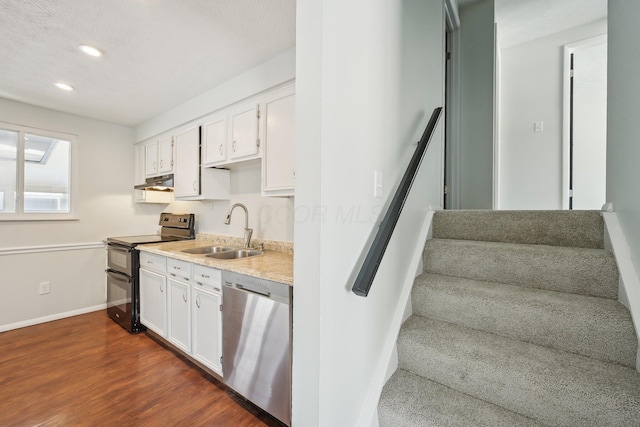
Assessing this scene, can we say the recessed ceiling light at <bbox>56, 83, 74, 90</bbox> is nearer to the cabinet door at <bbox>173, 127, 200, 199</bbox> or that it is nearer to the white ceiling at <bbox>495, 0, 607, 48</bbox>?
the cabinet door at <bbox>173, 127, 200, 199</bbox>

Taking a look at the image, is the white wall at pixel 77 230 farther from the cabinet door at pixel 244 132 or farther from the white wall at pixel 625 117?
the white wall at pixel 625 117

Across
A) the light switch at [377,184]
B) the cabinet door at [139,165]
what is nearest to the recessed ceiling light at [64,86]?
the cabinet door at [139,165]

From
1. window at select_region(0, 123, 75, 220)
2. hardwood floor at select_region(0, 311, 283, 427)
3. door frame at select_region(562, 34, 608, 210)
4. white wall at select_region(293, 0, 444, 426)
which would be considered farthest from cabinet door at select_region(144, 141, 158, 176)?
door frame at select_region(562, 34, 608, 210)

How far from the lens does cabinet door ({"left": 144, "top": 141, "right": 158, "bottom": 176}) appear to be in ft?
11.4

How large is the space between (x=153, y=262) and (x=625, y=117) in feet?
11.5

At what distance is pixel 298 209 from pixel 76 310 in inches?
157

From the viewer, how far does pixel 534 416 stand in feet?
3.56

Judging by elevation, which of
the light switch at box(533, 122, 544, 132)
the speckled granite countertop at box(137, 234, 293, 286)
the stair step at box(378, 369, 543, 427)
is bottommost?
the stair step at box(378, 369, 543, 427)

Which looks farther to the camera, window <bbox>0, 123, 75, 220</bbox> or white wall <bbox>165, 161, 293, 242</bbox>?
window <bbox>0, 123, 75, 220</bbox>

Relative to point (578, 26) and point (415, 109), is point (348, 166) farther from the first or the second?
point (578, 26)

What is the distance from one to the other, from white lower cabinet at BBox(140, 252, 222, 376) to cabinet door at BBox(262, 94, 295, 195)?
0.79 m

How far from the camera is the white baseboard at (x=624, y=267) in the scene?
1131mm

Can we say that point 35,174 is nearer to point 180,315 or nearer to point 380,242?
point 180,315

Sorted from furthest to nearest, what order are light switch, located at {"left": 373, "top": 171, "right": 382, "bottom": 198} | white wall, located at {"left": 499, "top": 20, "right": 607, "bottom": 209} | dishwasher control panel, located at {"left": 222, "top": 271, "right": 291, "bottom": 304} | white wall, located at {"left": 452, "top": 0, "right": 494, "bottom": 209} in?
white wall, located at {"left": 499, "top": 20, "right": 607, "bottom": 209} → white wall, located at {"left": 452, "top": 0, "right": 494, "bottom": 209} → dishwasher control panel, located at {"left": 222, "top": 271, "right": 291, "bottom": 304} → light switch, located at {"left": 373, "top": 171, "right": 382, "bottom": 198}
